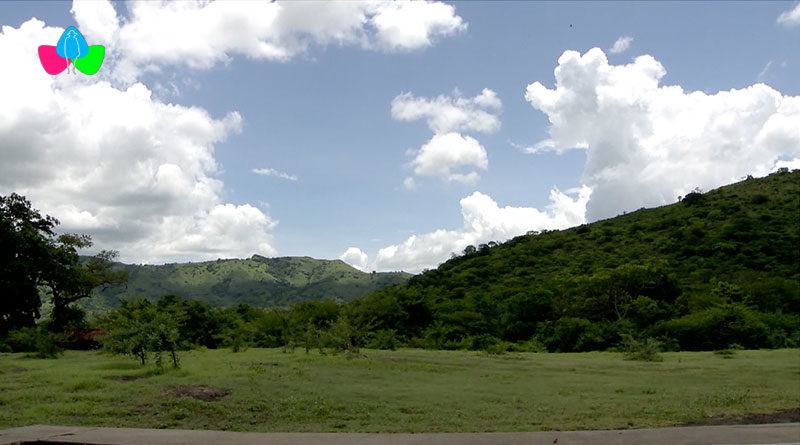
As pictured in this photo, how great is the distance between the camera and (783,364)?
20344 millimetres

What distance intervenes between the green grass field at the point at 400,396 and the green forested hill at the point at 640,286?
39.0ft

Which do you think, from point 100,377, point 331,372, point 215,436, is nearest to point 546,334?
point 331,372

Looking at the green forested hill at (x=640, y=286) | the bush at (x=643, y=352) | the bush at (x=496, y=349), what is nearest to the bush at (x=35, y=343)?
the green forested hill at (x=640, y=286)

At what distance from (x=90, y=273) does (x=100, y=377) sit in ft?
93.8

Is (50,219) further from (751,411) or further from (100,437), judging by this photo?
(751,411)

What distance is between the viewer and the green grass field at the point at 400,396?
10195 mm

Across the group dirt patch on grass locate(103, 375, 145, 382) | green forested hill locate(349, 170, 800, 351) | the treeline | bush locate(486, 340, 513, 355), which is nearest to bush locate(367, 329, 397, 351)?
the treeline

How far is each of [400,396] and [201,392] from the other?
180 inches

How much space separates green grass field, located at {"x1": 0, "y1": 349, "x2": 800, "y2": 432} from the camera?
33.4 ft

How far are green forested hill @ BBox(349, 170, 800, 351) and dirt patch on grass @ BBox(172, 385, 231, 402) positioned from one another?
19804 mm

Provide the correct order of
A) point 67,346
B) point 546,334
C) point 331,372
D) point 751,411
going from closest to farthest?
point 751,411 → point 331,372 → point 67,346 → point 546,334

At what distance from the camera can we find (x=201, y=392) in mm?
12906

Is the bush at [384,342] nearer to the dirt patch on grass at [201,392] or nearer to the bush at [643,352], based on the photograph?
the bush at [643,352]

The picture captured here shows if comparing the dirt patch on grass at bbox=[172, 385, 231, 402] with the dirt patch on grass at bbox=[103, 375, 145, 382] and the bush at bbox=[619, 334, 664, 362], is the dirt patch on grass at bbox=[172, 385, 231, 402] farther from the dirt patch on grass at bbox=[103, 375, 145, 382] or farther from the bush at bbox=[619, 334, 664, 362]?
the bush at bbox=[619, 334, 664, 362]
